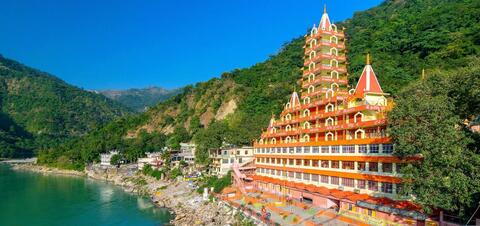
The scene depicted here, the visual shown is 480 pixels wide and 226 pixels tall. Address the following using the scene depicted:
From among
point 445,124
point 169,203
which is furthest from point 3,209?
point 445,124

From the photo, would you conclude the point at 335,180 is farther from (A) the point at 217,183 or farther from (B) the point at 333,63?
(A) the point at 217,183

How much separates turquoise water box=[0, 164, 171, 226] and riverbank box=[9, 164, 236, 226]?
2108mm

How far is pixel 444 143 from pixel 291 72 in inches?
3199

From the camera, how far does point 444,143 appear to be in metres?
21.3

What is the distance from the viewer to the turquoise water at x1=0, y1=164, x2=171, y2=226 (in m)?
47.7

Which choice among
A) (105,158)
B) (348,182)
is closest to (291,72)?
(105,158)

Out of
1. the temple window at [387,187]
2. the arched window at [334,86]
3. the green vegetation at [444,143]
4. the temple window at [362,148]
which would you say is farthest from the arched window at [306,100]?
the green vegetation at [444,143]

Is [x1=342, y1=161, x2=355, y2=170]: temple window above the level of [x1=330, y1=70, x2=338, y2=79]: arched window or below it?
below

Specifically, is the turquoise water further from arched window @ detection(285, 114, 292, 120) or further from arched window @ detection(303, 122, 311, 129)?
arched window @ detection(303, 122, 311, 129)

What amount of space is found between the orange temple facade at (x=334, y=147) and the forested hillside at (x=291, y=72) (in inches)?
495

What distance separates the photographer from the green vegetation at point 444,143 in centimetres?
2067

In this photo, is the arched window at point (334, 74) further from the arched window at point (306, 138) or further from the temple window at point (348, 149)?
the temple window at point (348, 149)

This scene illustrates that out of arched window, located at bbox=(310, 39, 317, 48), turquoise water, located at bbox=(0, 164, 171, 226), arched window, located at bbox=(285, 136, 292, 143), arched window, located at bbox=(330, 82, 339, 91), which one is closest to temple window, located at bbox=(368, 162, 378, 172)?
arched window, located at bbox=(285, 136, 292, 143)

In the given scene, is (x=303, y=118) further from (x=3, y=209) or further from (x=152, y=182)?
(x=3, y=209)
